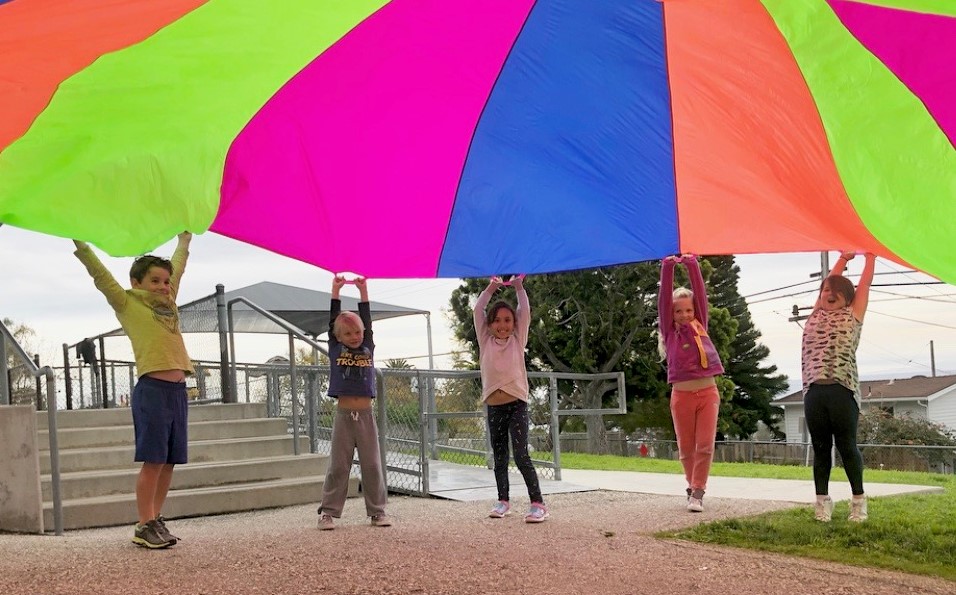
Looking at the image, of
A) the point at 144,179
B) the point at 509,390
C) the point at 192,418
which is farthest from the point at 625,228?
the point at 192,418

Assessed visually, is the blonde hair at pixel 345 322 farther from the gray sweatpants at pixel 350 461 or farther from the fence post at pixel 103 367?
the fence post at pixel 103 367

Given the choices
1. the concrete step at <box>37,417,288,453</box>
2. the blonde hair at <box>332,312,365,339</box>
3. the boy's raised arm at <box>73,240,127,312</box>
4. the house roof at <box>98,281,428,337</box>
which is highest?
the house roof at <box>98,281,428,337</box>

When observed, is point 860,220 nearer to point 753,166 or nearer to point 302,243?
point 753,166

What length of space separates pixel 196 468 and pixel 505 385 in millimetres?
3004

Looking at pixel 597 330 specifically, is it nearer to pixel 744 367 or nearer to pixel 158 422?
pixel 744 367

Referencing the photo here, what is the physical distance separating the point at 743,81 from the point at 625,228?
1213mm

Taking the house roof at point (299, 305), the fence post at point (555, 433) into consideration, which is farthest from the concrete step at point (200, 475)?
the house roof at point (299, 305)

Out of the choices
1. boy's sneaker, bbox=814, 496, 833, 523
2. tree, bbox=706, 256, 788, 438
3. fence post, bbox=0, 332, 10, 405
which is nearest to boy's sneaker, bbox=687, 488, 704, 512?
boy's sneaker, bbox=814, 496, 833, 523

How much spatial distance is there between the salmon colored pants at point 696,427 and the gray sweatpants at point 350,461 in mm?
1922

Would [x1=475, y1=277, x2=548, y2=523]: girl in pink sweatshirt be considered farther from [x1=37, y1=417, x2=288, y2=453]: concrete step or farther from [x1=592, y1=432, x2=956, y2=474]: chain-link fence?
[x1=592, y1=432, x2=956, y2=474]: chain-link fence

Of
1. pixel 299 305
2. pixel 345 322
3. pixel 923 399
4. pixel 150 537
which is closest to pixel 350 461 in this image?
pixel 345 322

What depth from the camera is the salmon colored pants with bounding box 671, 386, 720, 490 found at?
6.09 m

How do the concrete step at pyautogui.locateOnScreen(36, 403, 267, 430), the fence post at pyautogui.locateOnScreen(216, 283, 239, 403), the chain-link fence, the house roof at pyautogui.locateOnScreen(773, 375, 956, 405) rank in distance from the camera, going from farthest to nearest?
the house roof at pyautogui.locateOnScreen(773, 375, 956, 405)
the chain-link fence
the fence post at pyautogui.locateOnScreen(216, 283, 239, 403)
the concrete step at pyautogui.locateOnScreen(36, 403, 267, 430)

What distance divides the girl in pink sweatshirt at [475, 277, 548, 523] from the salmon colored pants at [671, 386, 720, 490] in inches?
38.6
